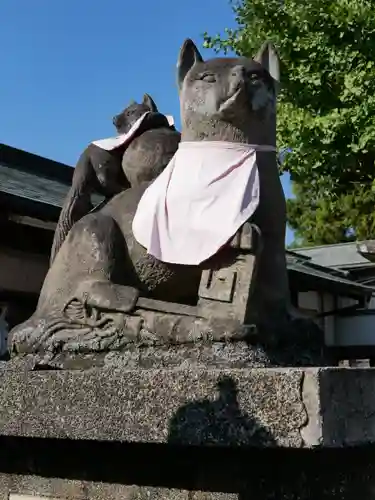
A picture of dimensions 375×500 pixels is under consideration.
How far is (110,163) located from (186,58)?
22.8 inches

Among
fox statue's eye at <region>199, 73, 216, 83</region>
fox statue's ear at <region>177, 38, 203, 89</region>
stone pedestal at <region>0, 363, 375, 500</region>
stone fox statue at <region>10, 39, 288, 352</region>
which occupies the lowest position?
stone pedestal at <region>0, 363, 375, 500</region>

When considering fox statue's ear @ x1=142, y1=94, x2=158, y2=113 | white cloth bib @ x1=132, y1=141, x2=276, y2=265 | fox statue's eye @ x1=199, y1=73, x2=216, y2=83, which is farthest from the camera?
fox statue's ear @ x1=142, y1=94, x2=158, y2=113

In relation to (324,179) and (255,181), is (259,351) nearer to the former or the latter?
(255,181)

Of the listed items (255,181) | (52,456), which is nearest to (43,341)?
(52,456)

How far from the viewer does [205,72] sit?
Result: 2.73 m

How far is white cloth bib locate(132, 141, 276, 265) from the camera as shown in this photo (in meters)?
2.48

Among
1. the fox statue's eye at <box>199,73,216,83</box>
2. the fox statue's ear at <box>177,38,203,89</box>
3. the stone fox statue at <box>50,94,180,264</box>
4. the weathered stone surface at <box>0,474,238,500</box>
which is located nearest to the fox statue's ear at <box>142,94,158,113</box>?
the stone fox statue at <box>50,94,180,264</box>

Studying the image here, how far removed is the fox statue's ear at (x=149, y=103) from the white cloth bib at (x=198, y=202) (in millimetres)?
623

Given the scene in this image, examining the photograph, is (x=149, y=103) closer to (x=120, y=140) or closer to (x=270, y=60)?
(x=120, y=140)

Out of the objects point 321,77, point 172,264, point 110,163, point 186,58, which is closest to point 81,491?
point 172,264

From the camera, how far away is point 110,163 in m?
3.05

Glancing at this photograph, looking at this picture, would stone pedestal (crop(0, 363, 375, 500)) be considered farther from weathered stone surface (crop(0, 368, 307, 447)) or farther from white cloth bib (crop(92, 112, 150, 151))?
white cloth bib (crop(92, 112, 150, 151))

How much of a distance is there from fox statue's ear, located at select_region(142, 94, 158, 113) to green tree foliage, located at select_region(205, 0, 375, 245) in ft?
18.3

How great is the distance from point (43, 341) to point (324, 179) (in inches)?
346
